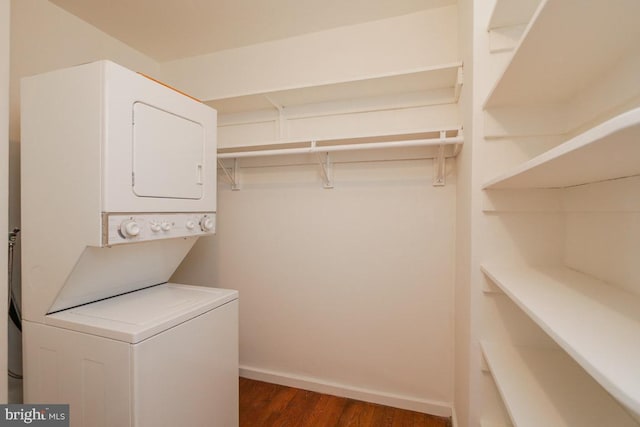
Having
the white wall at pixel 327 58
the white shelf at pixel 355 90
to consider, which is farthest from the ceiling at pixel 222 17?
the white shelf at pixel 355 90

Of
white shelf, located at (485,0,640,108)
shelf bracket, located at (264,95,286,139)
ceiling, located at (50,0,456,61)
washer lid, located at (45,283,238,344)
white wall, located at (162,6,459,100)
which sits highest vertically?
ceiling, located at (50,0,456,61)

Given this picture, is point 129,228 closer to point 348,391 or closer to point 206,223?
point 206,223

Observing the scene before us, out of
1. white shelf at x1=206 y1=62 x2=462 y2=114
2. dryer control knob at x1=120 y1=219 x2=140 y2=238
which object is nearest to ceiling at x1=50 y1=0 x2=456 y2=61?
white shelf at x1=206 y1=62 x2=462 y2=114

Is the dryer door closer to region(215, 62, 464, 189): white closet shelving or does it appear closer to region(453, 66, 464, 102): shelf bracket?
region(215, 62, 464, 189): white closet shelving

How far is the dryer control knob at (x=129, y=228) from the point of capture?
128 cm

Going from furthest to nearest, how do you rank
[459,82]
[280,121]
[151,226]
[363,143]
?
[280,121]
[363,143]
[459,82]
[151,226]

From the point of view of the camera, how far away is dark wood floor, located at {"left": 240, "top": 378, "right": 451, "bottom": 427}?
1.89m

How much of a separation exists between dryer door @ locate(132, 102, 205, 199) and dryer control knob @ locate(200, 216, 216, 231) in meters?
0.14

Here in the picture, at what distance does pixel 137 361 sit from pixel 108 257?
0.53 meters

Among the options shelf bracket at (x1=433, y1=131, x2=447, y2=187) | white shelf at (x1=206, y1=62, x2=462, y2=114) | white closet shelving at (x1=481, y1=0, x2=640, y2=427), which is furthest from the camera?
shelf bracket at (x1=433, y1=131, x2=447, y2=187)

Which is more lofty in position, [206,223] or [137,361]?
[206,223]

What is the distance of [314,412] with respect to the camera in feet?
6.53

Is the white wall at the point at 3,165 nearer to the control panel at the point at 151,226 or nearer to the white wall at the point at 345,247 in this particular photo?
the control panel at the point at 151,226

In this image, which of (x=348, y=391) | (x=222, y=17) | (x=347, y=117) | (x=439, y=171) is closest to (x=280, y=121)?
(x=347, y=117)
